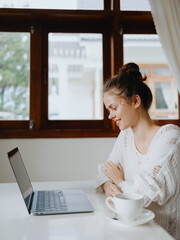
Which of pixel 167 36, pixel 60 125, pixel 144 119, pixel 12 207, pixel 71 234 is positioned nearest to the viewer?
pixel 71 234

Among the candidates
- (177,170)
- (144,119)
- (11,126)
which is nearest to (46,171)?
(11,126)

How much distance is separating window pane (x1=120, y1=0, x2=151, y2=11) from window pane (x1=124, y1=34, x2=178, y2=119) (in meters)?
0.24

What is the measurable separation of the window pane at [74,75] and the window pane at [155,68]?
31 centimetres

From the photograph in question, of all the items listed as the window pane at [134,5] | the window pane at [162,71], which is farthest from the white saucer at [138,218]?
the window pane at [134,5]

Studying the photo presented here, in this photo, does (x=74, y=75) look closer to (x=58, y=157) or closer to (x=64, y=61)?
(x=64, y=61)

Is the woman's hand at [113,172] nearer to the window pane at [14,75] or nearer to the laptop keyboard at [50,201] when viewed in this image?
the laptop keyboard at [50,201]

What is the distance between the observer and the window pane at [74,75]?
2590mm

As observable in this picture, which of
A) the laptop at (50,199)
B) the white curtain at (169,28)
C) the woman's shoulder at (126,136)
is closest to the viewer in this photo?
the laptop at (50,199)

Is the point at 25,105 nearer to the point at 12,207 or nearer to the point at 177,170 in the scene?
the point at 12,207

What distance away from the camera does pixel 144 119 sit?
1.46 metres

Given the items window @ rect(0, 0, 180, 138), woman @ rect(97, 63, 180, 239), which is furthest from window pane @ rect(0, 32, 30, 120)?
woman @ rect(97, 63, 180, 239)

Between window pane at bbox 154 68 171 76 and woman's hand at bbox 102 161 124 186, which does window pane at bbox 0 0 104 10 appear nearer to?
window pane at bbox 154 68 171 76

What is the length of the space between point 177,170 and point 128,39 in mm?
1799

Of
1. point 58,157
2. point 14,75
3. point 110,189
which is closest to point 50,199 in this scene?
point 110,189
